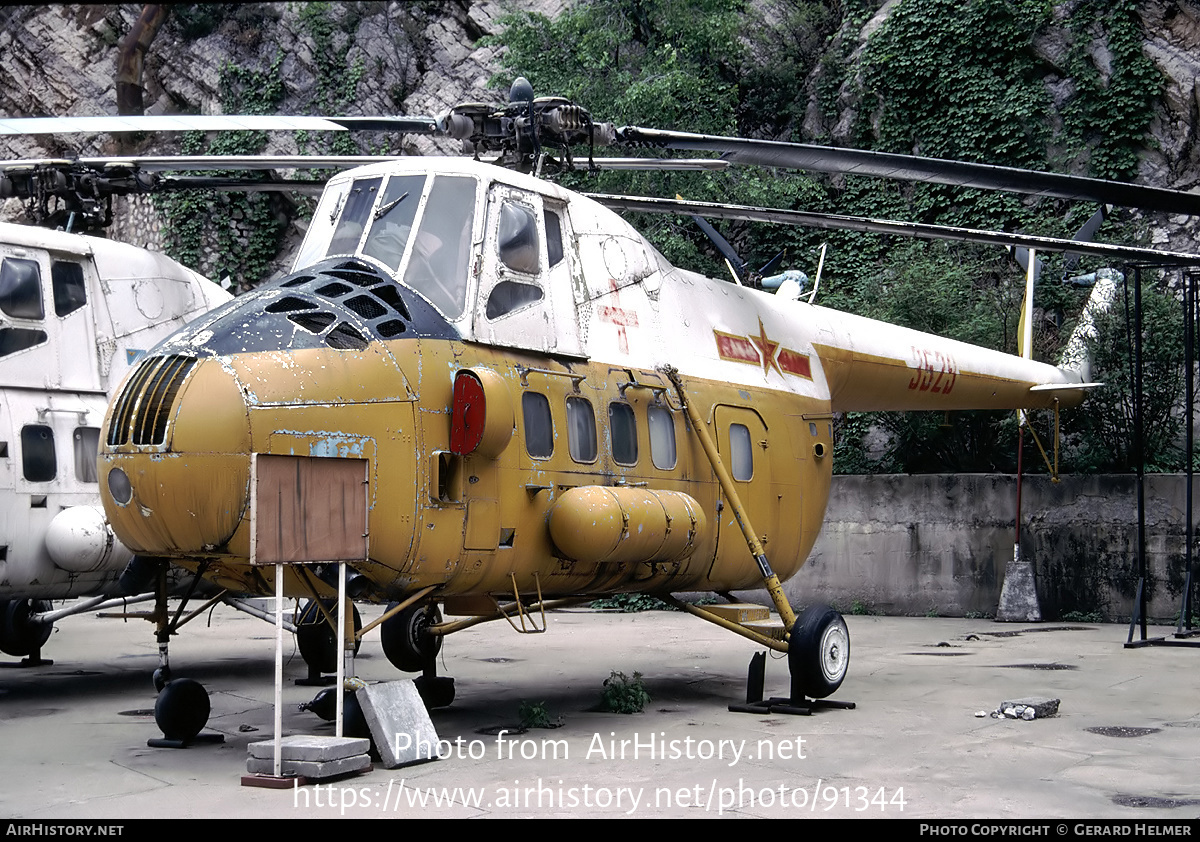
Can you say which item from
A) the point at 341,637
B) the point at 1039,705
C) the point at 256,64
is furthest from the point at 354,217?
the point at 256,64

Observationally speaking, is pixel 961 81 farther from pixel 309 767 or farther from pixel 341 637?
pixel 309 767

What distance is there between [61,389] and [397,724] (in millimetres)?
5216

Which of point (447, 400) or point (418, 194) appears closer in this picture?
point (447, 400)

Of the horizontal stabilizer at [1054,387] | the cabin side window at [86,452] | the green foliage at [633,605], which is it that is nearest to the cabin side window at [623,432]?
the cabin side window at [86,452]

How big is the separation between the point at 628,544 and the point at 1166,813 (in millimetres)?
3699

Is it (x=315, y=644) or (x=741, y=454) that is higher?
(x=741, y=454)

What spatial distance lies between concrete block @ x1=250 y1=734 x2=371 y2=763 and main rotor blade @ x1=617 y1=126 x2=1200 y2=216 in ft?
16.6

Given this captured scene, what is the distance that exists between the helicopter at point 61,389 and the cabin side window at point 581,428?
14.0 ft

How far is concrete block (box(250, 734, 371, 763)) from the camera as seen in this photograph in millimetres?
6727

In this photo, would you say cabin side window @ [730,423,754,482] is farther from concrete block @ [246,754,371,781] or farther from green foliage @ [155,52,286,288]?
green foliage @ [155,52,286,288]

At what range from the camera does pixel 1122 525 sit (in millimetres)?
16391

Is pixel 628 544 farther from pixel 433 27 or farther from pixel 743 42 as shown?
pixel 433 27

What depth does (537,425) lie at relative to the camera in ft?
27.4
